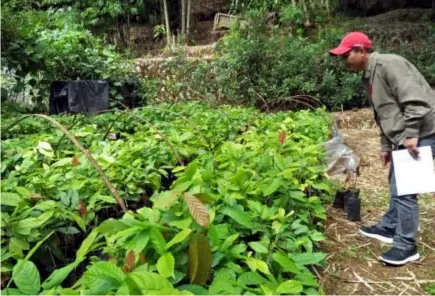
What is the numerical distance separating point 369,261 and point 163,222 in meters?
1.71

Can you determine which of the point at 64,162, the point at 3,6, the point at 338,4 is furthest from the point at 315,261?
the point at 338,4

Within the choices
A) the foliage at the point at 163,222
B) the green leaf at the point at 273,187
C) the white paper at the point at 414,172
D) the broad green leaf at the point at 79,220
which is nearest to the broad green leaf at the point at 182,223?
the foliage at the point at 163,222

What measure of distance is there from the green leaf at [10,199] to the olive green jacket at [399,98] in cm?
201

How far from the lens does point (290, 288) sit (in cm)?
122

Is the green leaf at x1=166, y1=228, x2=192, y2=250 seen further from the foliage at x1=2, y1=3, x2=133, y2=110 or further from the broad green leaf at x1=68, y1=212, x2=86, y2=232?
the foliage at x1=2, y1=3, x2=133, y2=110

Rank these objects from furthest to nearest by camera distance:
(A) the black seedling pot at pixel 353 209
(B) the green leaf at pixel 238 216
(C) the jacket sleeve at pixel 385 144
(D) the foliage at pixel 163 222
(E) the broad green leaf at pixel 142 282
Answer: (A) the black seedling pot at pixel 353 209 < (C) the jacket sleeve at pixel 385 144 < (B) the green leaf at pixel 238 216 < (D) the foliage at pixel 163 222 < (E) the broad green leaf at pixel 142 282

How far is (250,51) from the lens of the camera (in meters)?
8.68

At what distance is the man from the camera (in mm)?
2492

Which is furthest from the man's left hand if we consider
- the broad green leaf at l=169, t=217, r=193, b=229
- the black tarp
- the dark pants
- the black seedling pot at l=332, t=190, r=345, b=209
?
the black tarp

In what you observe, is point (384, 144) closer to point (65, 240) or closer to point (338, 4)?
point (65, 240)

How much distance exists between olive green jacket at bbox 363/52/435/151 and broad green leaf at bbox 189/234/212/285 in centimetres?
170

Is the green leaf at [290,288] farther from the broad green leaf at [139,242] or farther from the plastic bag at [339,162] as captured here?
the plastic bag at [339,162]

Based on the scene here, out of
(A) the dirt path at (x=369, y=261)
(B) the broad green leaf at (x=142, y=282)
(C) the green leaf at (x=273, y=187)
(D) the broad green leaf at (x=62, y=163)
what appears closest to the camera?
(B) the broad green leaf at (x=142, y=282)

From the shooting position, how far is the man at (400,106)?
98.1 inches
